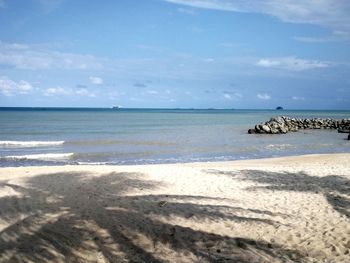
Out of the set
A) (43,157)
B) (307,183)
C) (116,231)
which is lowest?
(43,157)

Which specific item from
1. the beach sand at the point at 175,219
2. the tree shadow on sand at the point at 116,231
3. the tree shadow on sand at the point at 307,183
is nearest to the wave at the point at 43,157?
the beach sand at the point at 175,219

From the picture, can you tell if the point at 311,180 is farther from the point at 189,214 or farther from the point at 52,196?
the point at 52,196

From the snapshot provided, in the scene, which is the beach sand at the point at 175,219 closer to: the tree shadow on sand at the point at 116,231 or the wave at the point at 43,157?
the tree shadow on sand at the point at 116,231

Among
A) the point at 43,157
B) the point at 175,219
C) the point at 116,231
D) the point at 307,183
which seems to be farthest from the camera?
the point at 43,157

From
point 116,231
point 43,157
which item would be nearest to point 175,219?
point 116,231

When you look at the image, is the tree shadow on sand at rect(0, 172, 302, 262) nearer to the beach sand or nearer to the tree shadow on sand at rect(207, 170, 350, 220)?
the beach sand

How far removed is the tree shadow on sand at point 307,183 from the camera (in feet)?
35.6

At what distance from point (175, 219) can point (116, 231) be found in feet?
4.77

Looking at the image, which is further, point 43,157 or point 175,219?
point 43,157

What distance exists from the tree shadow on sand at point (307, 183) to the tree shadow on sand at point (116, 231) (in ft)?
8.14

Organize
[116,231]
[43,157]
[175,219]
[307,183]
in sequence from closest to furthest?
1. [116,231]
2. [175,219]
3. [307,183]
4. [43,157]

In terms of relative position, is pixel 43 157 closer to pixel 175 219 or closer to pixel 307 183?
pixel 307 183

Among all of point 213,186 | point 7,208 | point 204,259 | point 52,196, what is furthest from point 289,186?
point 7,208

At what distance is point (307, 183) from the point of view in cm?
1320
